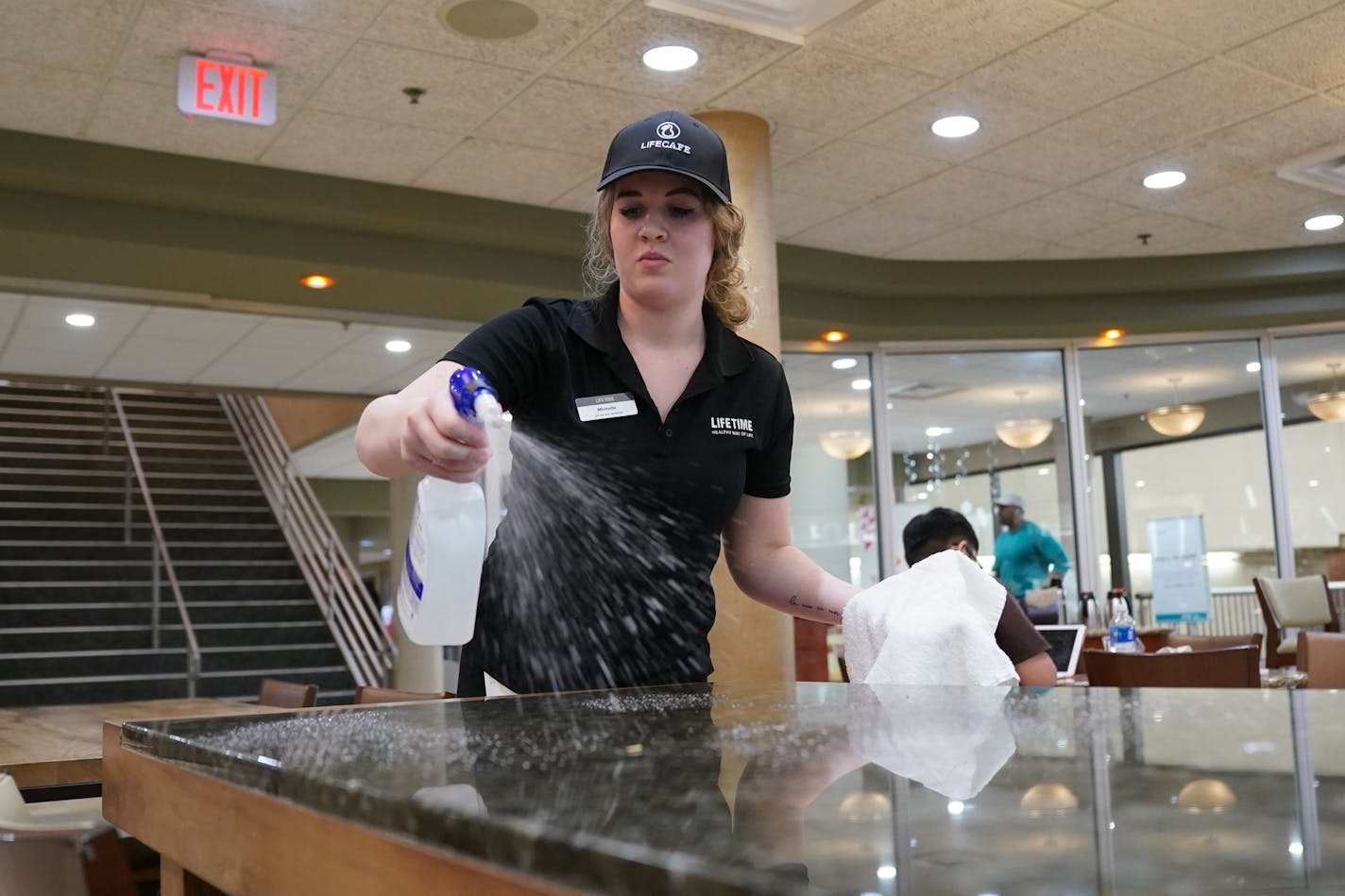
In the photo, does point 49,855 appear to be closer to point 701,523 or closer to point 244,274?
point 701,523

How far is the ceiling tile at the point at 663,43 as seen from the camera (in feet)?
14.5

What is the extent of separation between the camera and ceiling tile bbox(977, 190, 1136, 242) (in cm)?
667

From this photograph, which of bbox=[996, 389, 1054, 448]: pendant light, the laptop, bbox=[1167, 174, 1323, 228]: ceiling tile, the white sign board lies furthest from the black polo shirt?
the white sign board

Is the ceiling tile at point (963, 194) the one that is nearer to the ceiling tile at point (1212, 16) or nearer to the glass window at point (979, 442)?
the ceiling tile at point (1212, 16)

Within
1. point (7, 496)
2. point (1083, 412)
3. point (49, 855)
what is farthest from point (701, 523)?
point (7, 496)

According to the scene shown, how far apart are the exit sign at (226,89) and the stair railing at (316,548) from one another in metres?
5.76

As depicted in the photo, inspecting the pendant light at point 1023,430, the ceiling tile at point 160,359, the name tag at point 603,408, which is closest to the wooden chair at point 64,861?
the name tag at point 603,408

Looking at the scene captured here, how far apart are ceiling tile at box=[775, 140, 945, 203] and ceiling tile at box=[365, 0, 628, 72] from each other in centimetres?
162

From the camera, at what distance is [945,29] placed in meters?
4.54

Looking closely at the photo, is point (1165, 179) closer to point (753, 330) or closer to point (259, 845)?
point (753, 330)

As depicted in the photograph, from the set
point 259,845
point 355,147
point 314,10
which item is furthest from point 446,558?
point 355,147

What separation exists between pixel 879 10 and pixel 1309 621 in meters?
5.12

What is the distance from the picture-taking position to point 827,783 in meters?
0.71

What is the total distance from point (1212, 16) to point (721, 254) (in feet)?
11.4
